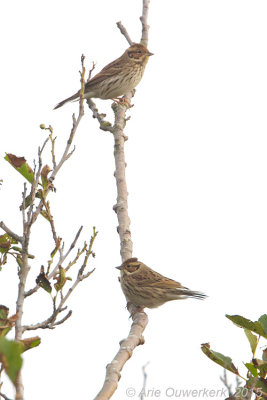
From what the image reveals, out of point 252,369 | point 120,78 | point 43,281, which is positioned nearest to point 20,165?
point 43,281

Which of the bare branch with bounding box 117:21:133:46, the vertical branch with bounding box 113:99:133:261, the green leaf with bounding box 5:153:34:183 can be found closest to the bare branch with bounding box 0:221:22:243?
the green leaf with bounding box 5:153:34:183

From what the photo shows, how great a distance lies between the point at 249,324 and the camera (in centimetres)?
318

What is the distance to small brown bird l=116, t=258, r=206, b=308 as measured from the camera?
5.48 m

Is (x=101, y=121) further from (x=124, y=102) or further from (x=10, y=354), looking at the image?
(x=10, y=354)

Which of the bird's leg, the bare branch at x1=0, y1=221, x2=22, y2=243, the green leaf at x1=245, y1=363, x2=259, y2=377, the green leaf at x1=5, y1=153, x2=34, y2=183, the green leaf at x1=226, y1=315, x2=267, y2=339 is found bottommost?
the green leaf at x1=245, y1=363, x2=259, y2=377

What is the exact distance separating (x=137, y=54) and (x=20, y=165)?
20.2 ft

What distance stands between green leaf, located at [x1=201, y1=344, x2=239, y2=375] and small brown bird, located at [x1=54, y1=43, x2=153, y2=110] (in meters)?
6.52

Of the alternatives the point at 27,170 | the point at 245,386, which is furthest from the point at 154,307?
the point at 245,386

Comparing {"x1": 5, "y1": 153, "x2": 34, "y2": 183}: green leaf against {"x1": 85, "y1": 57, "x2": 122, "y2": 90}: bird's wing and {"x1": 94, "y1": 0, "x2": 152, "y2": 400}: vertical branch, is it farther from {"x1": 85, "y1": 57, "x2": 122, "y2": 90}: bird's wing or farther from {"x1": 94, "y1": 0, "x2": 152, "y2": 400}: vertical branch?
Answer: {"x1": 85, "y1": 57, "x2": 122, "y2": 90}: bird's wing

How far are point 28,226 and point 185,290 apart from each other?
3.53m

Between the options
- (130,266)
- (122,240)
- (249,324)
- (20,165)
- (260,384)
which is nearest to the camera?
(260,384)

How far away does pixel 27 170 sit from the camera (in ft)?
12.5

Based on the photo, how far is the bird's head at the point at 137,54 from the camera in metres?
9.28

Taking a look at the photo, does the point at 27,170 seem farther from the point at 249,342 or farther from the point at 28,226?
the point at 249,342
